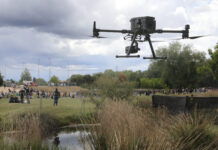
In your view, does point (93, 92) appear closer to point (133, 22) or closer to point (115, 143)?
point (133, 22)

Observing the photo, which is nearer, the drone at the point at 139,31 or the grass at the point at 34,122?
the grass at the point at 34,122

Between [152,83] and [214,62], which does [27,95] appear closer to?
[214,62]

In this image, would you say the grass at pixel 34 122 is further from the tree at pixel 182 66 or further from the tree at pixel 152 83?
the tree at pixel 152 83

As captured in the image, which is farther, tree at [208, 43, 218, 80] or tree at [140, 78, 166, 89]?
tree at [140, 78, 166, 89]

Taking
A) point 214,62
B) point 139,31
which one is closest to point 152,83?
point 214,62

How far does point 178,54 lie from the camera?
182 feet

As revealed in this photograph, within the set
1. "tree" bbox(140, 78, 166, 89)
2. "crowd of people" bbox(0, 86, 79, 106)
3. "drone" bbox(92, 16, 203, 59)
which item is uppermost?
"drone" bbox(92, 16, 203, 59)

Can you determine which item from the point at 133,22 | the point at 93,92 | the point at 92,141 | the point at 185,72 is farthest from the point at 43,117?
the point at 185,72

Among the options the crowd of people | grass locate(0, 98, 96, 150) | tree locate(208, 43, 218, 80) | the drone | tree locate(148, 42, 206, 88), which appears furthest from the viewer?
tree locate(148, 42, 206, 88)

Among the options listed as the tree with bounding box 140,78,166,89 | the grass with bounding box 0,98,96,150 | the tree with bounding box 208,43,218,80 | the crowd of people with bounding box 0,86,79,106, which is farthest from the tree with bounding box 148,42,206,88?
the grass with bounding box 0,98,96,150

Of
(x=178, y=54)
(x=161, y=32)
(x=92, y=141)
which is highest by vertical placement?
(x=178, y=54)

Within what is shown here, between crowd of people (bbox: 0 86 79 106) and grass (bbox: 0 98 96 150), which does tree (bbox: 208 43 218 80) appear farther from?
crowd of people (bbox: 0 86 79 106)

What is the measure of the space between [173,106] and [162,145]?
12.8 metres

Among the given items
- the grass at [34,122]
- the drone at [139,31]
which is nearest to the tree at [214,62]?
the grass at [34,122]
